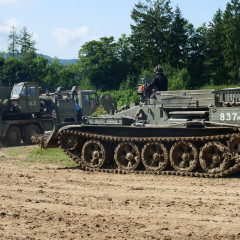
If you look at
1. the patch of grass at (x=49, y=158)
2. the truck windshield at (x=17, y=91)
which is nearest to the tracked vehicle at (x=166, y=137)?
the patch of grass at (x=49, y=158)

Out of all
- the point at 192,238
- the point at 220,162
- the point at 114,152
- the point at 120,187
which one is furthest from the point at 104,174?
the point at 192,238

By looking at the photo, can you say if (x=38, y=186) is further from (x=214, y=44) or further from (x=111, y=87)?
(x=111, y=87)

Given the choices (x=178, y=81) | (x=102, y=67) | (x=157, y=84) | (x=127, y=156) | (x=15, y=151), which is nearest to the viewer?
(x=127, y=156)

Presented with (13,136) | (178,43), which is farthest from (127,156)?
(178,43)

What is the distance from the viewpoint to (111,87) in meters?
71.2

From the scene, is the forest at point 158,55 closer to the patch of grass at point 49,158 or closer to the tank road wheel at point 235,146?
the patch of grass at point 49,158

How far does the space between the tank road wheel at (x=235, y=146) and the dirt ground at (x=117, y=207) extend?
0.62m

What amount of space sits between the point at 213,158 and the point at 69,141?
4.96m

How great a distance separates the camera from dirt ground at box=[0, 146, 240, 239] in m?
7.91

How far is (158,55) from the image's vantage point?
6481 cm

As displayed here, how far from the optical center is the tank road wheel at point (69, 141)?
15.6m

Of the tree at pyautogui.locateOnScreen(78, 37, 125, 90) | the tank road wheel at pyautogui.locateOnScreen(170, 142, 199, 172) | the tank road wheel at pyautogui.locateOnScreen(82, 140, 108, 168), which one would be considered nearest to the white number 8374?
the tank road wheel at pyautogui.locateOnScreen(170, 142, 199, 172)

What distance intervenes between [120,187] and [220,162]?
9.36ft

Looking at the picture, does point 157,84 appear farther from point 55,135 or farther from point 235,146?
point 55,135
